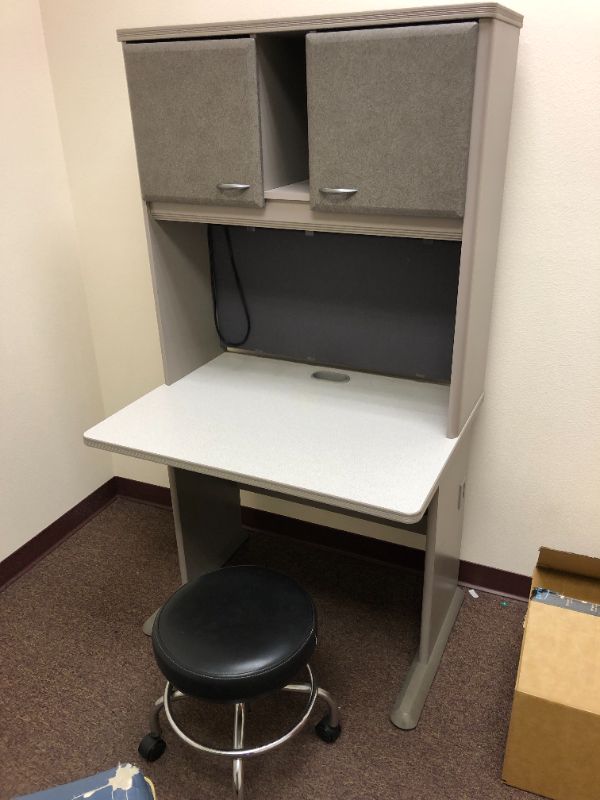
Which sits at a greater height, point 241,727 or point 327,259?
point 327,259

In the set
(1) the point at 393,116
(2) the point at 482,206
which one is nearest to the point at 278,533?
(2) the point at 482,206

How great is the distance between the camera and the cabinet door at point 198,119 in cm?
143

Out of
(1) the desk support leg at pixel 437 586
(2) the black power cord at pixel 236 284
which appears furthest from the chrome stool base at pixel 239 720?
(2) the black power cord at pixel 236 284

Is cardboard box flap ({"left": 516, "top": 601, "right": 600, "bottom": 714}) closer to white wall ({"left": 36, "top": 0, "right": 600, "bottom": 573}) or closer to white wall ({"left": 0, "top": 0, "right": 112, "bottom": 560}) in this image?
white wall ({"left": 36, "top": 0, "right": 600, "bottom": 573})

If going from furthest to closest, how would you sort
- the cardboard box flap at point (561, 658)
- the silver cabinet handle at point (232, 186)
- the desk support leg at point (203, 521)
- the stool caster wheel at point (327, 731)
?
the desk support leg at point (203, 521) → the stool caster wheel at point (327, 731) → the silver cabinet handle at point (232, 186) → the cardboard box flap at point (561, 658)

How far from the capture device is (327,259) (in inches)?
72.9

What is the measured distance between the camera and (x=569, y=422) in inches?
70.2

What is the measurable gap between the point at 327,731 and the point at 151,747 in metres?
0.44

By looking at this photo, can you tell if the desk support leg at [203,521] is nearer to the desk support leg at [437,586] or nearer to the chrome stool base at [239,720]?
the chrome stool base at [239,720]

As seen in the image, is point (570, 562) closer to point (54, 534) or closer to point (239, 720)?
point (239, 720)

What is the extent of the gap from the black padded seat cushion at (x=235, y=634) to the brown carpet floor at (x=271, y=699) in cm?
39

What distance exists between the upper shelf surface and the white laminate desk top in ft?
2.87

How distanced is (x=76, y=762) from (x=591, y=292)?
1740 mm

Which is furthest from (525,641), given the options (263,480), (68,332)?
(68,332)
